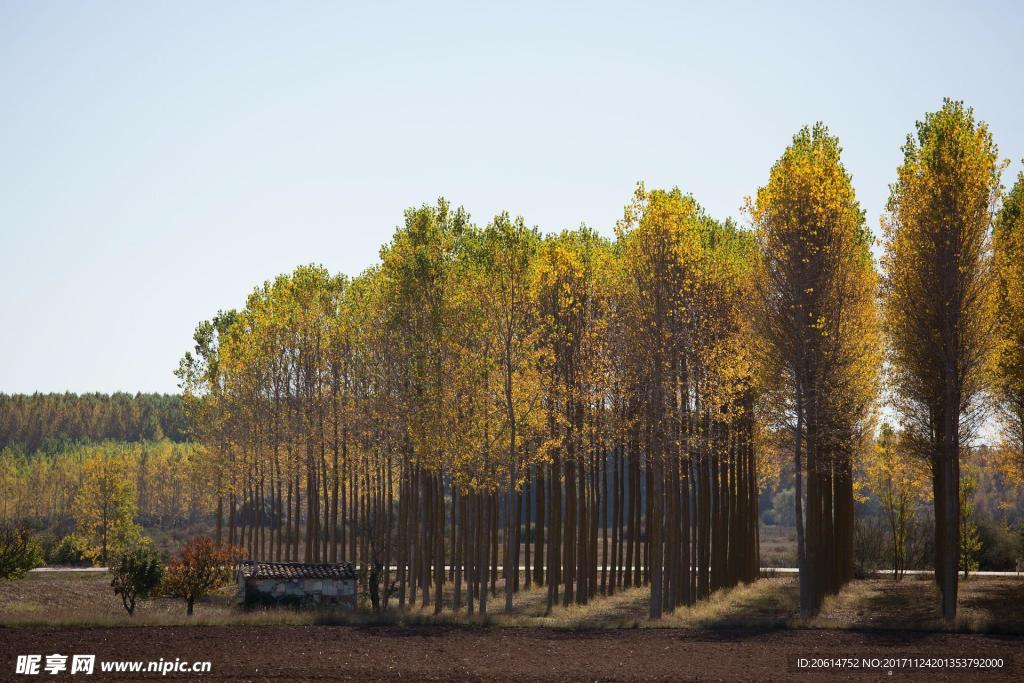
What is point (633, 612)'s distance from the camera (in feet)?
117

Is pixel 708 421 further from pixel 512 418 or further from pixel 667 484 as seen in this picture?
pixel 512 418

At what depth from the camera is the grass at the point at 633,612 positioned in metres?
29.3

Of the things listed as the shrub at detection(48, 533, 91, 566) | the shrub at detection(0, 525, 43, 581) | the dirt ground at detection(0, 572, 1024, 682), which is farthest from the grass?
the shrub at detection(48, 533, 91, 566)

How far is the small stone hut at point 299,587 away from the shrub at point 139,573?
3465 millimetres

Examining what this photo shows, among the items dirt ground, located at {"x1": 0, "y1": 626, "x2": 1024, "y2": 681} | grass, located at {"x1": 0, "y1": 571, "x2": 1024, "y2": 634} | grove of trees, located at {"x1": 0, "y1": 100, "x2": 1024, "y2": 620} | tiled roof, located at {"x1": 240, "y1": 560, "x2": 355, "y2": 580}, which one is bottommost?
grass, located at {"x1": 0, "y1": 571, "x2": 1024, "y2": 634}

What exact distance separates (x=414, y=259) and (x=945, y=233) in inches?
721

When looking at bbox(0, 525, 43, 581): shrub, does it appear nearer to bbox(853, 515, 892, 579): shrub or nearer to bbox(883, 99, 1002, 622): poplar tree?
bbox(883, 99, 1002, 622): poplar tree

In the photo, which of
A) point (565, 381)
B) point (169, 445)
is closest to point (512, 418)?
point (565, 381)

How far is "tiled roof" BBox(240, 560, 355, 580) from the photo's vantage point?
3544 cm

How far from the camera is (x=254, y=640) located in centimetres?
2562

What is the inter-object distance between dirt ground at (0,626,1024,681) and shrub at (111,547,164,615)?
4712 millimetres

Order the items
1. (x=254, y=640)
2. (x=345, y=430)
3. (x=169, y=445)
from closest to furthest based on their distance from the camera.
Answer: (x=254, y=640) < (x=345, y=430) < (x=169, y=445)

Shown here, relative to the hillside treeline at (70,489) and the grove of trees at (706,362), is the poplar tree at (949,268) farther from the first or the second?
the hillside treeline at (70,489)

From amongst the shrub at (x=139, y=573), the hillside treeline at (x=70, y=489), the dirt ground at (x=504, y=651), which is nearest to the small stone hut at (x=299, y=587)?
the shrub at (x=139, y=573)
